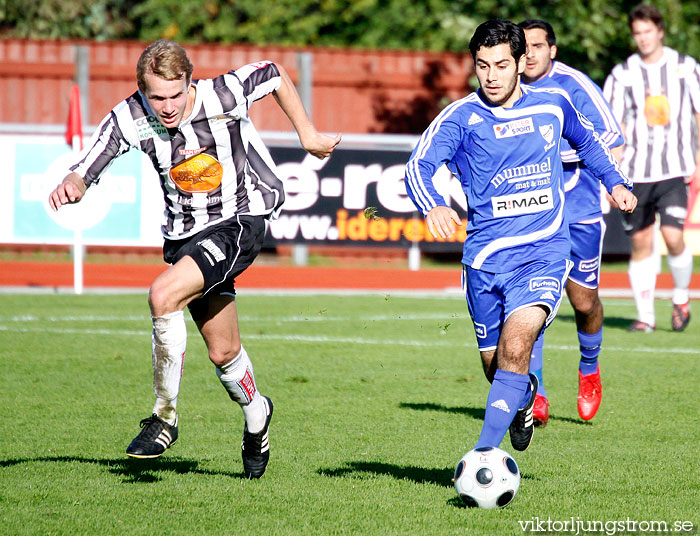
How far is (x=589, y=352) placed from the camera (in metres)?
6.44

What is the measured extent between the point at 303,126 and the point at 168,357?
1.24m

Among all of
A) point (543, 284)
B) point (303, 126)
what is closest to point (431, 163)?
point (303, 126)

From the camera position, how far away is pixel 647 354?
8609 millimetres

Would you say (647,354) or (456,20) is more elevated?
(456,20)

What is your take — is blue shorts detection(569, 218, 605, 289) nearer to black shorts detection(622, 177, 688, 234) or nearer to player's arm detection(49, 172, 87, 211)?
player's arm detection(49, 172, 87, 211)

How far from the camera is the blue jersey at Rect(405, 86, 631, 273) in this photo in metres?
4.87

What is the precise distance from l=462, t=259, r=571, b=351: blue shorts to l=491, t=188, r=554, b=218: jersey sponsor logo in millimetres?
246

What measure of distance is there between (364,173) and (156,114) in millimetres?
9047

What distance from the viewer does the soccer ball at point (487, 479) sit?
424 cm

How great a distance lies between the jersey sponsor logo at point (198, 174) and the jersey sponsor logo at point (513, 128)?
1.27 metres

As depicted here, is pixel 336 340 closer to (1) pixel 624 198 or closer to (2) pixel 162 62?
(1) pixel 624 198

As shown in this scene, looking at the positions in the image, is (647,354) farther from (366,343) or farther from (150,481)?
(150,481)

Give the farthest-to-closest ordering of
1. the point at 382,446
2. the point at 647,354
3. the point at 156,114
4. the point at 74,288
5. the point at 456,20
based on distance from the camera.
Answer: the point at 456,20 < the point at 74,288 < the point at 647,354 < the point at 382,446 < the point at 156,114

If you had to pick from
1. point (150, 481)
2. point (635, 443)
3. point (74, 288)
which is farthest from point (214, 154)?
point (74, 288)
